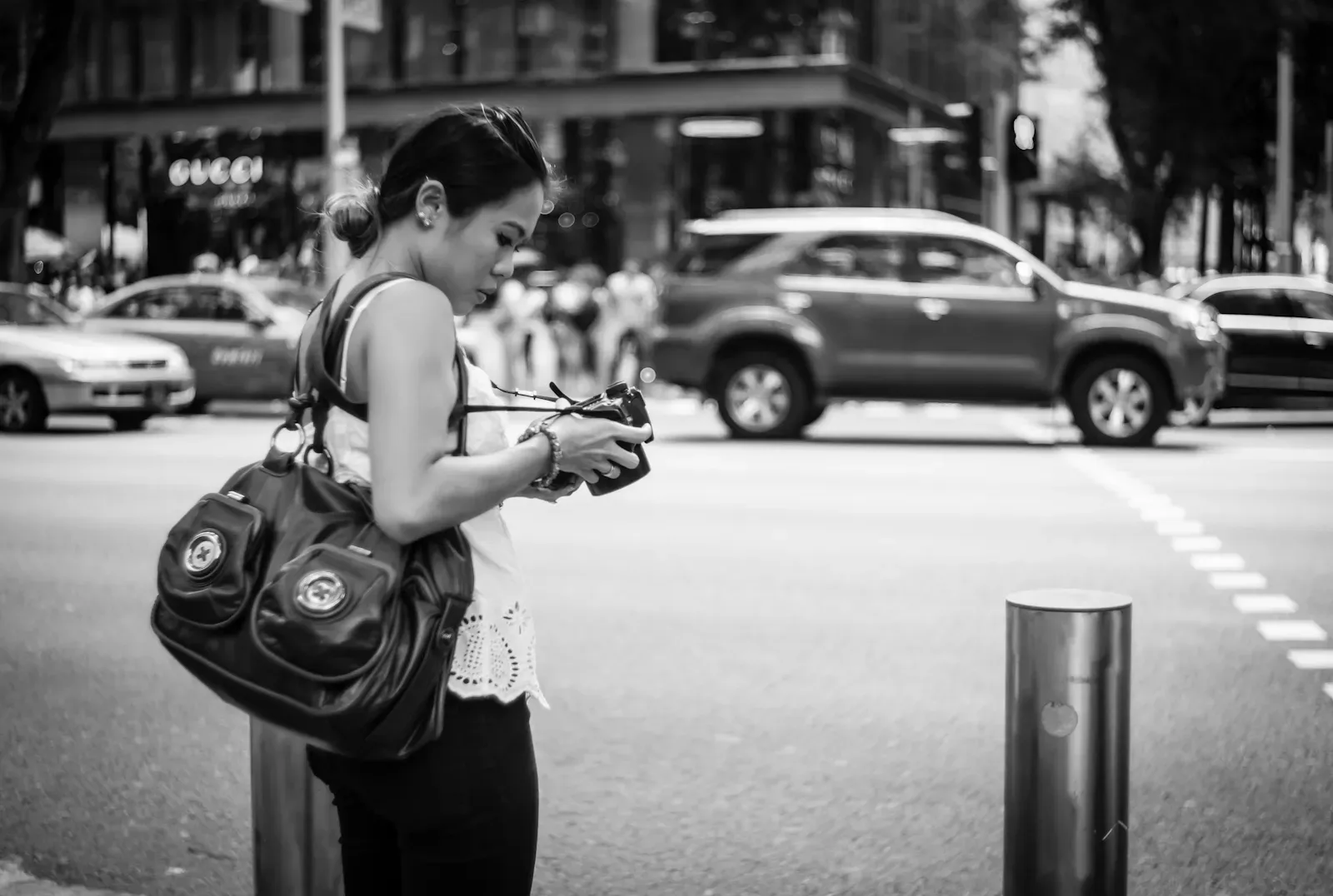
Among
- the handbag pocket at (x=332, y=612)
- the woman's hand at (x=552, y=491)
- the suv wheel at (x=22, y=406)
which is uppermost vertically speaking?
the woman's hand at (x=552, y=491)

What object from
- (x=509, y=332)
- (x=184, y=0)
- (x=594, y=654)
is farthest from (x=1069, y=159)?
(x=594, y=654)

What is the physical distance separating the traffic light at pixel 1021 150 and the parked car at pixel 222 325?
27.3 ft

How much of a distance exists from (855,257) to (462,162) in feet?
48.9

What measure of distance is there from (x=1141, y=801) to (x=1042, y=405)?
39.0ft

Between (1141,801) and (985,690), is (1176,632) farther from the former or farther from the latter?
(1141,801)

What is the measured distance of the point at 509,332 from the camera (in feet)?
80.7

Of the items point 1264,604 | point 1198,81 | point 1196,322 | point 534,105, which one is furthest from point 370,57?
point 1264,604

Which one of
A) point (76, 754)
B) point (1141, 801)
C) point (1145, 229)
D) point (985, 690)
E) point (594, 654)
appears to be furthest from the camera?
point (1145, 229)

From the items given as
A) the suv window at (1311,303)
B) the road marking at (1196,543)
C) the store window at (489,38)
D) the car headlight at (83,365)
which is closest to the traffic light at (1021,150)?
the suv window at (1311,303)

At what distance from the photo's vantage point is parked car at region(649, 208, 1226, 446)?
54.0 feet

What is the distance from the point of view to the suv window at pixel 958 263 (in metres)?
16.8

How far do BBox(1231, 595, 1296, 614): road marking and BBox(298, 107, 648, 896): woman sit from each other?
6.30 meters

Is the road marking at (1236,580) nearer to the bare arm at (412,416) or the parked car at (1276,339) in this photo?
the bare arm at (412,416)

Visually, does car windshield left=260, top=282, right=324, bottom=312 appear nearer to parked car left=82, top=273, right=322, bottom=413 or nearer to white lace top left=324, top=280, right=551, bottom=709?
parked car left=82, top=273, right=322, bottom=413
